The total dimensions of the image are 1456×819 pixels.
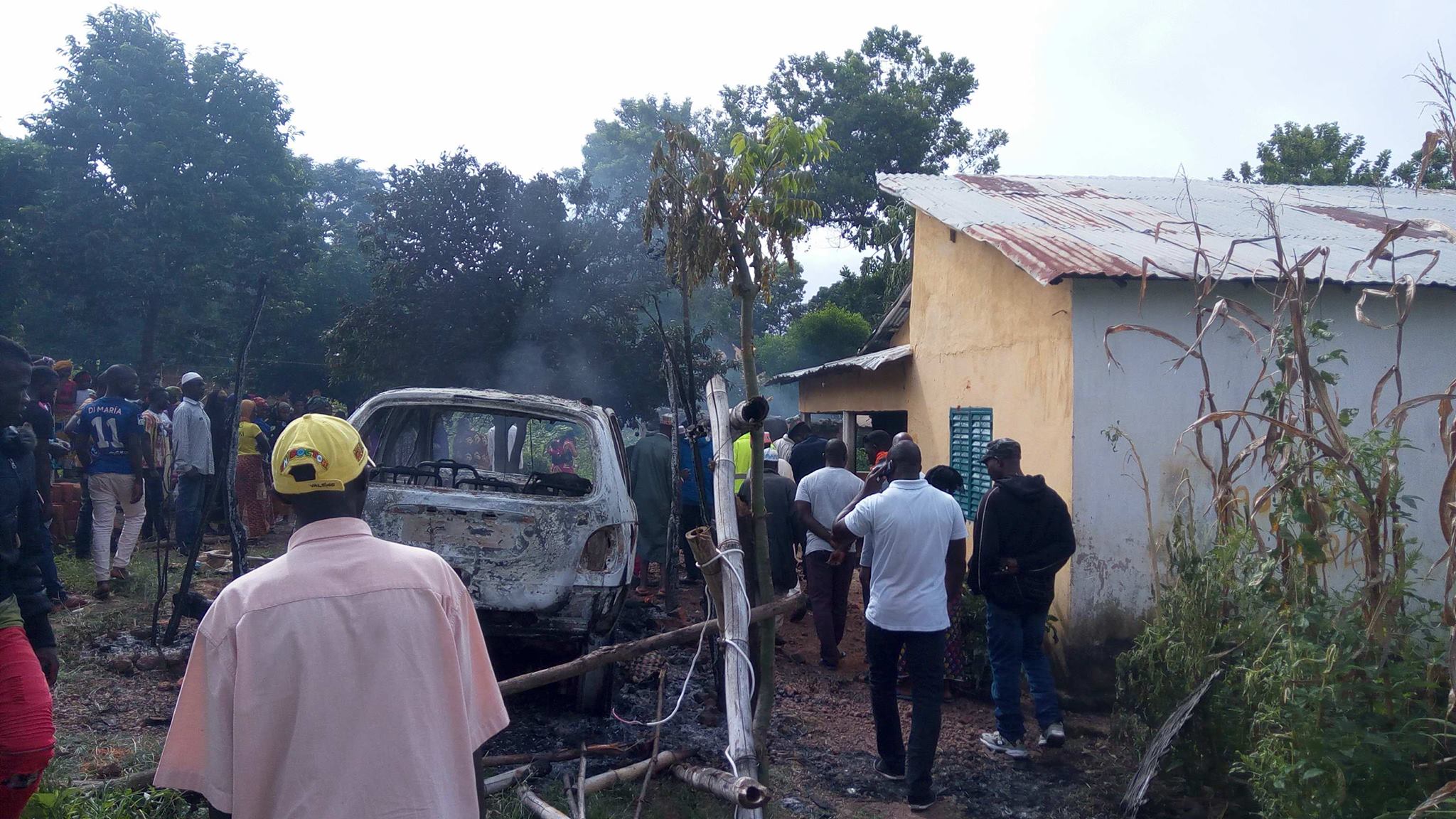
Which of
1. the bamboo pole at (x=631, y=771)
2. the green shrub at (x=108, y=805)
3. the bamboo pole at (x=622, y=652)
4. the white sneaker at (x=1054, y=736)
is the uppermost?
the bamboo pole at (x=622, y=652)

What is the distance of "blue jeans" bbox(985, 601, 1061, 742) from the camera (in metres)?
5.77

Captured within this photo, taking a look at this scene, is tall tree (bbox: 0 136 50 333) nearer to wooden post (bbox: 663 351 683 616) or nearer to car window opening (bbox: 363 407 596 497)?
car window opening (bbox: 363 407 596 497)

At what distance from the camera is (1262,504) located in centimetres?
400

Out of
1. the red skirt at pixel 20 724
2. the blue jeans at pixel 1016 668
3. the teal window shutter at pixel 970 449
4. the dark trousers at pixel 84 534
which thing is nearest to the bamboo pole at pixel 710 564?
the red skirt at pixel 20 724

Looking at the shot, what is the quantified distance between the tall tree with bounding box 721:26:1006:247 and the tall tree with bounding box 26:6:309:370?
42.0 feet

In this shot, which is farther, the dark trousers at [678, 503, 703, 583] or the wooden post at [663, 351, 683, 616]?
the dark trousers at [678, 503, 703, 583]

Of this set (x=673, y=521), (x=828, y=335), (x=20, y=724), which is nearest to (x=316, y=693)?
(x=20, y=724)

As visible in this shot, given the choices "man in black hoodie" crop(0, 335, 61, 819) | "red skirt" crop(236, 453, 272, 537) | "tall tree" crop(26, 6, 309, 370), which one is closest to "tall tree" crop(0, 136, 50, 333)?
"tall tree" crop(26, 6, 309, 370)

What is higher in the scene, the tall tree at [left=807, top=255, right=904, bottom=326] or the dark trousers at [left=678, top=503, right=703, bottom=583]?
the tall tree at [left=807, top=255, right=904, bottom=326]

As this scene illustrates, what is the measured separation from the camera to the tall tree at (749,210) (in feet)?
13.9

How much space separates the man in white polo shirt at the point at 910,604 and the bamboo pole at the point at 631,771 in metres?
1.22

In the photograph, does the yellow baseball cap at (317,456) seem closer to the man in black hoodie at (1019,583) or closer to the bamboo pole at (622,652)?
the bamboo pole at (622,652)

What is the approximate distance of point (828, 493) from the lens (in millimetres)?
7750

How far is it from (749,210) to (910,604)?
216cm
